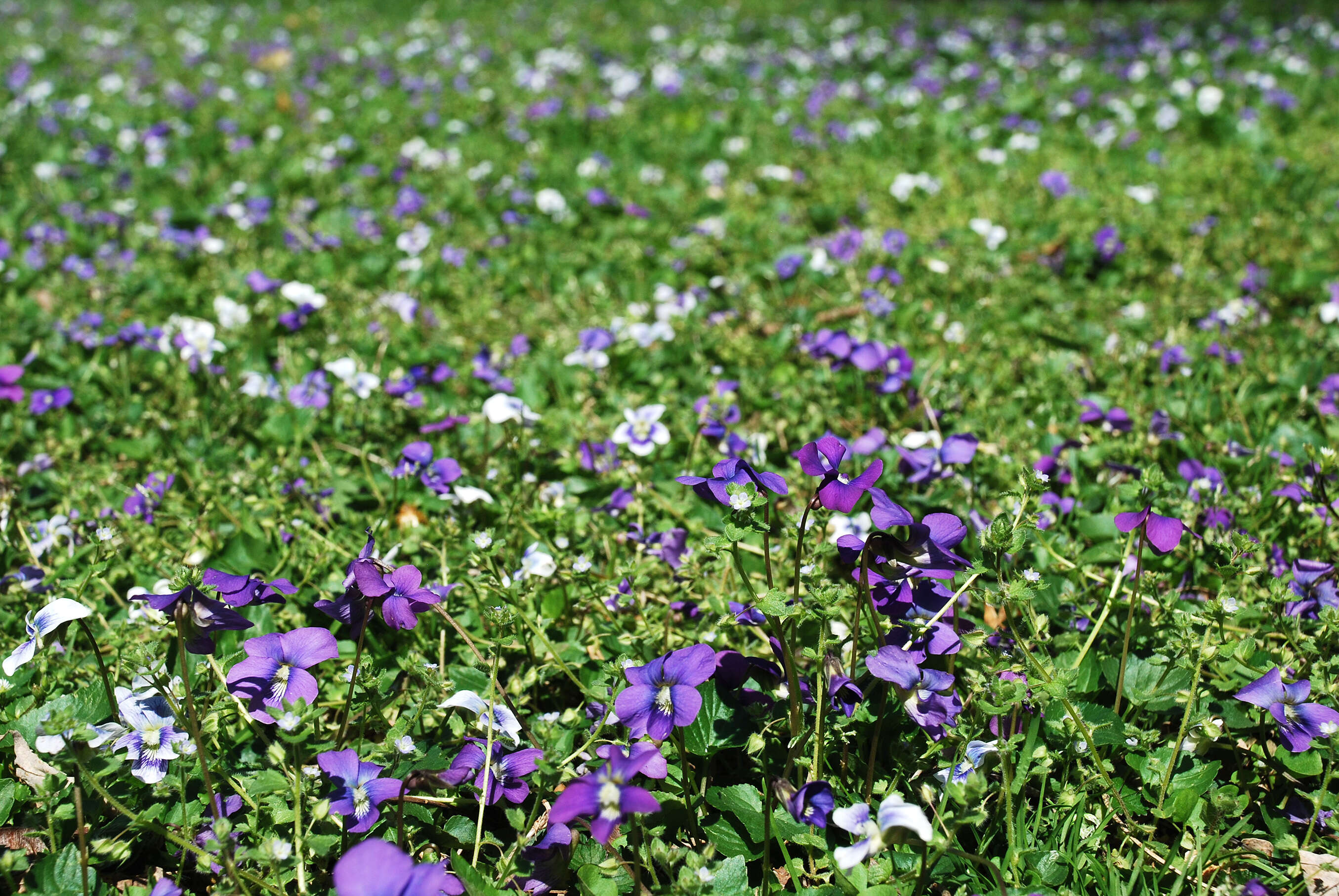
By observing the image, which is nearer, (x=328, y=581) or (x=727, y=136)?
(x=328, y=581)

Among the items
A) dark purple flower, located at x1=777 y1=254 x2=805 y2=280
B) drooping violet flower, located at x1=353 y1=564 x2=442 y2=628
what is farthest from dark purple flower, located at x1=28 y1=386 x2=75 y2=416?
dark purple flower, located at x1=777 y1=254 x2=805 y2=280

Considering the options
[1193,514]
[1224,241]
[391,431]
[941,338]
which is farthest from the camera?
[1224,241]

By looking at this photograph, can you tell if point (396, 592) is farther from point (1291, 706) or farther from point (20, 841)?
point (1291, 706)

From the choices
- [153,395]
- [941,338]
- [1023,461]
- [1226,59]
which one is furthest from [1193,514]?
[1226,59]

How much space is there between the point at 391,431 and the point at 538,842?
1.74 m

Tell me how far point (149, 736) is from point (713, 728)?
3.33ft

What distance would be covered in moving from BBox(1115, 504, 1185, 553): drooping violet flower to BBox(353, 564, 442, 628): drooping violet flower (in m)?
1.28

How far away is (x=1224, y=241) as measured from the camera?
416 centimetres

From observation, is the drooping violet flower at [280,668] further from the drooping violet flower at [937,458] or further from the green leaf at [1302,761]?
the green leaf at [1302,761]

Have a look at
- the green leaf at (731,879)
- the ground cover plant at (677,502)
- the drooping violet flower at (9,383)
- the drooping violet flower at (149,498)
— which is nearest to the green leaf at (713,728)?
the ground cover plant at (677,502)

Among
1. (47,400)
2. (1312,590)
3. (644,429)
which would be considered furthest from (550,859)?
(47,400)

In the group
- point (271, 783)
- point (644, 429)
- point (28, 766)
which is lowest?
point (28, 766)

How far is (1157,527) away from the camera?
5.62 ft

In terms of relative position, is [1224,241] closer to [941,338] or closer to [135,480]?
[941,338]
